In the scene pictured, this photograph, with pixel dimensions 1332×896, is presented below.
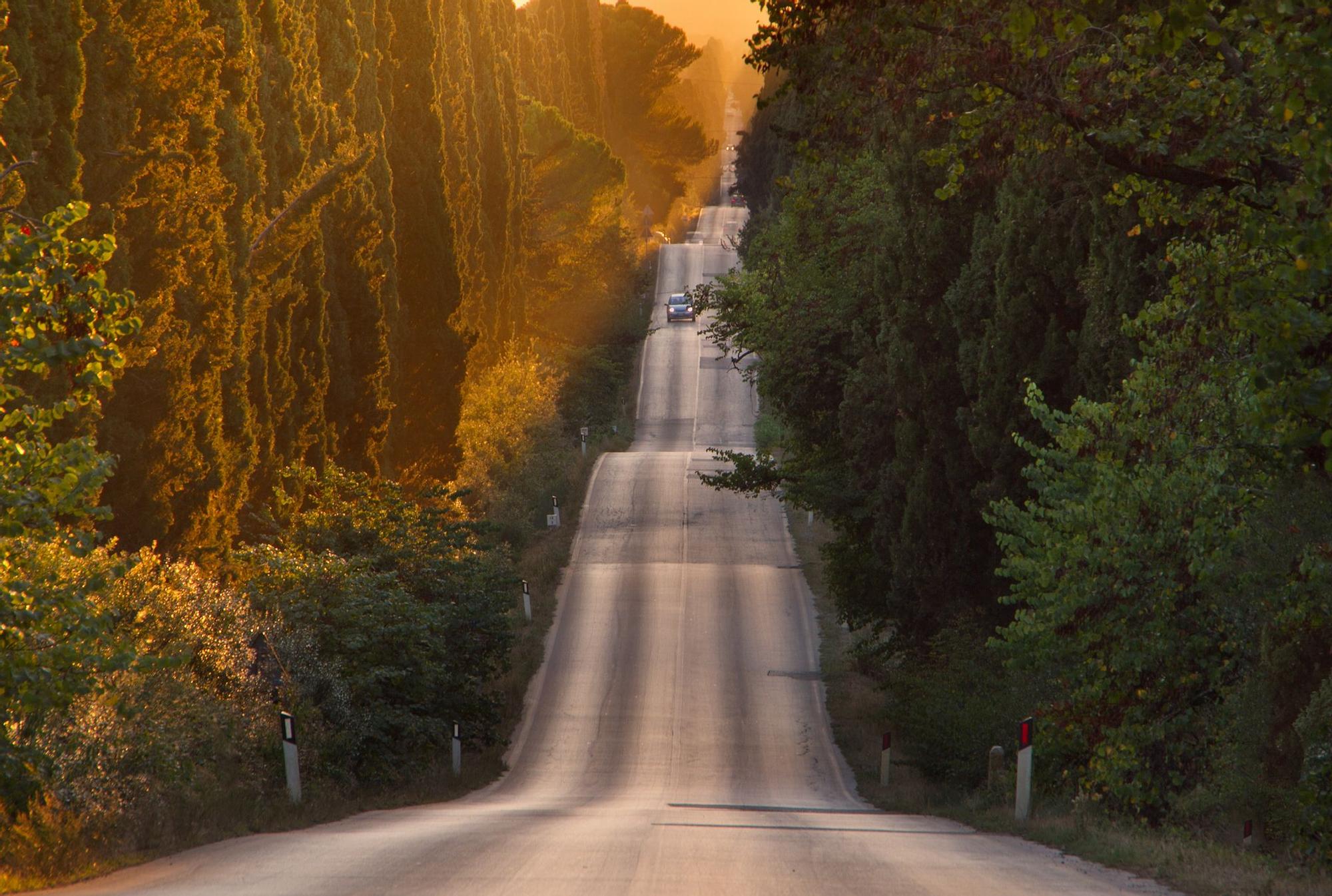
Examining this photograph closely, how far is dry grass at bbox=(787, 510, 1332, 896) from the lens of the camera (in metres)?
8.52

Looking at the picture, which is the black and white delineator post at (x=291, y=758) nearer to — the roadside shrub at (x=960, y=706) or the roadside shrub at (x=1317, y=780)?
the roadside shrub at (x=960, y=706)

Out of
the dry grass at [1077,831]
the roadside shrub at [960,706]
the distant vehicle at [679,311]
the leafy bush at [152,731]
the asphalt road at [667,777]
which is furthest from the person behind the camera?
the distant vehicle at [679,311]

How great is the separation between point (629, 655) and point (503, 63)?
2426cm

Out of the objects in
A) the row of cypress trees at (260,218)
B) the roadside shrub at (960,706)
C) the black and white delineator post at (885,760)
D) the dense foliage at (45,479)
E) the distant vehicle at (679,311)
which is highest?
the distant vehicle at (679,311)

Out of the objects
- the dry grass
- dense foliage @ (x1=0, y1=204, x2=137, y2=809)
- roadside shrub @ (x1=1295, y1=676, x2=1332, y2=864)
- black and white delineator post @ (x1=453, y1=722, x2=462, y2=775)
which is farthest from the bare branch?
roadside shrub @ (x1=1295, y1=676, x2=1332, y2=864)

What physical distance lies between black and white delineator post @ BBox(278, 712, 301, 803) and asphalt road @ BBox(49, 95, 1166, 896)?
32.2 inches

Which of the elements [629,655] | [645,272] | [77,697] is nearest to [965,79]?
[77,697]

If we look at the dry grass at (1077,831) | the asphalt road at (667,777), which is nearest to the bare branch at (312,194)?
the asphalt road at (667,777)

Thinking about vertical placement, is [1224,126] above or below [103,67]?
below

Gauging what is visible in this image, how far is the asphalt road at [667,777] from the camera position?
8.84 meters

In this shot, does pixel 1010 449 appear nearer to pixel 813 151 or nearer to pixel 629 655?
pixel 813 151

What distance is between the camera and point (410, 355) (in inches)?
1374

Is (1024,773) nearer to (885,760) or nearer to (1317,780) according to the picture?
(1317,780)

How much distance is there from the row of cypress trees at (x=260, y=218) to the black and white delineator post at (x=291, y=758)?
4.07 meters
